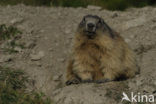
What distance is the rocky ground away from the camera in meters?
4.41

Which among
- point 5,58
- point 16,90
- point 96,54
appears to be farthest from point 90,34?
point 5,58

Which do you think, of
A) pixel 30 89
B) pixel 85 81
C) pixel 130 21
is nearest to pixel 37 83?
pixel 30 89

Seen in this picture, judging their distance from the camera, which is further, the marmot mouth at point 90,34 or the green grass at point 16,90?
the marmot mouth at point 90,34

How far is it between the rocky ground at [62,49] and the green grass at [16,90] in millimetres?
165

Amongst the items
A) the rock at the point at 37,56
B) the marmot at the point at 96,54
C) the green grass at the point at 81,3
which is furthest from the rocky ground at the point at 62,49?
the green grass at the point at 81,3

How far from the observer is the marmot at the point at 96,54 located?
4707mm

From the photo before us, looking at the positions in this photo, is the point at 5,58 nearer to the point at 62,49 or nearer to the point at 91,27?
the point at 62,49

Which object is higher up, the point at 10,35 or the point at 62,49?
the point at 10,35

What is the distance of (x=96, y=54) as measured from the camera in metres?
4.77

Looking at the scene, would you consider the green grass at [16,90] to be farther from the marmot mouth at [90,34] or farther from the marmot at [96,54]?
the marmot mouth at [90,34]

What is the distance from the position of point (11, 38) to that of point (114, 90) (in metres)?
2.67

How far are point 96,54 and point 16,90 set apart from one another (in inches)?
51.7

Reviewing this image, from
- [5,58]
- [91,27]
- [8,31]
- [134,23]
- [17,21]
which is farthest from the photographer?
[134,23]

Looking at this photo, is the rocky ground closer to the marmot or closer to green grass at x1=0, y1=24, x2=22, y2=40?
green grass at x1=0, y1=24, x2=22, y2=40
